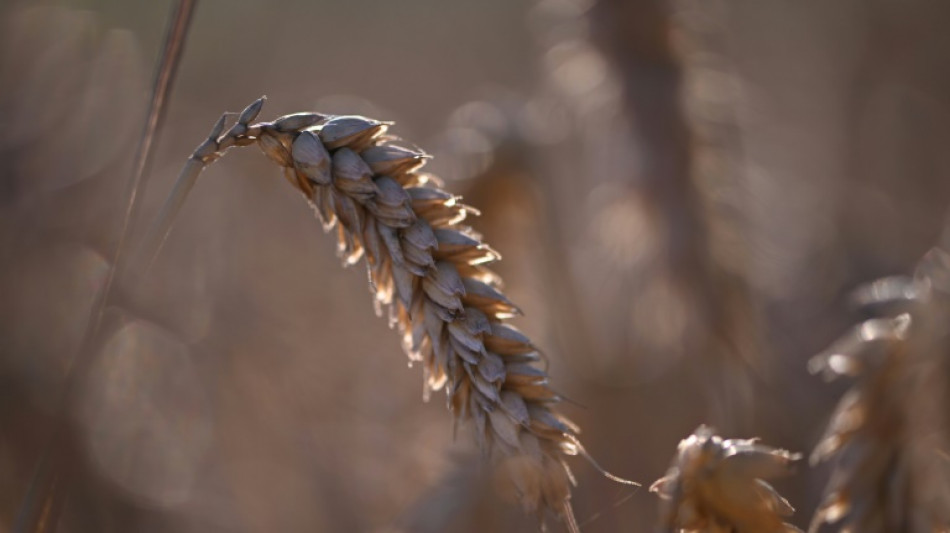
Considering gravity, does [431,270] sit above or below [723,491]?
above

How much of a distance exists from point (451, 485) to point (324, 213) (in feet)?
3.05

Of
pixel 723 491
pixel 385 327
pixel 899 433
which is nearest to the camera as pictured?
pixel 723 491

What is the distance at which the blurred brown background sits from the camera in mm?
2246

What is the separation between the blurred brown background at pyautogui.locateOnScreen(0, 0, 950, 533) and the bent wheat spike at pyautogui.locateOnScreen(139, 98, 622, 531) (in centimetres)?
74

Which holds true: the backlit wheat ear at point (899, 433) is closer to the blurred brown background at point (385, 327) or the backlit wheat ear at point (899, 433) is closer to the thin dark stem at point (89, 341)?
the blurred brown background at point (385, 327)

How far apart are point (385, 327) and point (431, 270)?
259 centimetres

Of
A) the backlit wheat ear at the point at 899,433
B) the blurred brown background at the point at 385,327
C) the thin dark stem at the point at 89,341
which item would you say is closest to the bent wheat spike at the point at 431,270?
the thin dark stem at the point at 89,341

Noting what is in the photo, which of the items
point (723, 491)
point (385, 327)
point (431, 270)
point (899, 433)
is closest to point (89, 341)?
point (431, 270)

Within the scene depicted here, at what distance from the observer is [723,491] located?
1.05m

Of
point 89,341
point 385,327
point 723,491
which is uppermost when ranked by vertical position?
point 89,341

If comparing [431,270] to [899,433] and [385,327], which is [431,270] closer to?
[899,433]

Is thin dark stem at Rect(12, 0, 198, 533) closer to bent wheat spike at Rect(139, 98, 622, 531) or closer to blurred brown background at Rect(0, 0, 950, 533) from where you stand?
bent wheat spike at Rect(139, 98, 622, 531)

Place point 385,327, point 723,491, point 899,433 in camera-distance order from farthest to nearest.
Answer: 1. point 385,327
2. point 899,433
3. point 723,491

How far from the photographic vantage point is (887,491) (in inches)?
46.1
